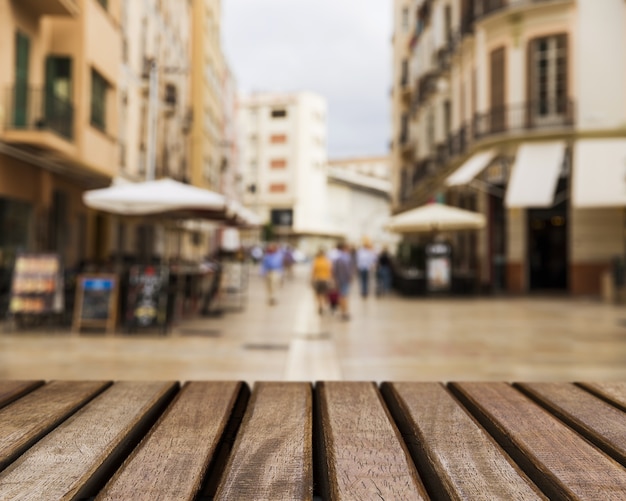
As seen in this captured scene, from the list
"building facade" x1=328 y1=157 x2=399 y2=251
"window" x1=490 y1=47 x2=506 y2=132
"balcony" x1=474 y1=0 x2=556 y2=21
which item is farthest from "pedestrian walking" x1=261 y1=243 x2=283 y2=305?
"building facade" x1=328 y1=157 x2=399 y2=251

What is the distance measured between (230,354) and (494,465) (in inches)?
301

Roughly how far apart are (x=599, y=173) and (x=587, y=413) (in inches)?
770

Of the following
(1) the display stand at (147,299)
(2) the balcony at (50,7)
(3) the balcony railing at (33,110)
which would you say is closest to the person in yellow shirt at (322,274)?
(1) the display stand at (147,299)

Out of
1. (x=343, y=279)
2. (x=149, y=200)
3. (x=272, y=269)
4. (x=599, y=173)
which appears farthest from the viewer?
(x=599, y=173)

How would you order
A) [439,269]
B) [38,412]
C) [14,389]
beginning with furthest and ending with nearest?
[439,269] → [14,389] → [38,412]

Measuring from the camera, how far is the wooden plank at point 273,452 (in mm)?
1319

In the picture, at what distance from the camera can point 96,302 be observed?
1112cm

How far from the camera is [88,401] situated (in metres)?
2.05

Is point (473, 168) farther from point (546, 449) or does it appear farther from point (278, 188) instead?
point (278, 188)

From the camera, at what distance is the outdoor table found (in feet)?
4.36

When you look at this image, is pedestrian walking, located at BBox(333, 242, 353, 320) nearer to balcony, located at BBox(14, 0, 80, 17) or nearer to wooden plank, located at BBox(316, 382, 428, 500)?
balcony, located at BBox(14, 0, 80, 17)

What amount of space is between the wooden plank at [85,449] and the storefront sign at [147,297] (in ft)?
29.6

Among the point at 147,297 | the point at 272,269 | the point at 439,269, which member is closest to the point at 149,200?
the point at 147,297

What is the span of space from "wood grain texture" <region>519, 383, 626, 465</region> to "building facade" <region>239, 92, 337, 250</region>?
233 ft
